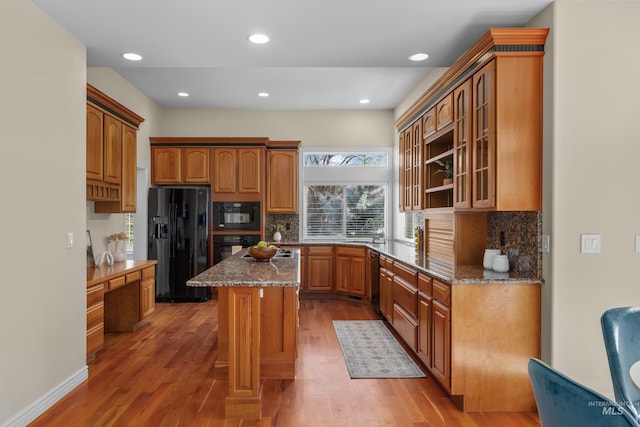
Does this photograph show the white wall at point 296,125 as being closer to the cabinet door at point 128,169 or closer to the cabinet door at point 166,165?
the cabinet door at point 166,165

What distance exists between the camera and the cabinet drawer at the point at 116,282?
3.74 meters

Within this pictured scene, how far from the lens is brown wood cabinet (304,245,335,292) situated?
6094 millimetres

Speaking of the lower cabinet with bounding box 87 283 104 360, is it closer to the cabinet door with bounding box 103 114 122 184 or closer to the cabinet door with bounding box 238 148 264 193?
the cabinet door with bounding box 103 114 122 184

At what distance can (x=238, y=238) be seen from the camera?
604 centimetres

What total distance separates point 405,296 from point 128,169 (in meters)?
3.35

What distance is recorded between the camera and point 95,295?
3498mm

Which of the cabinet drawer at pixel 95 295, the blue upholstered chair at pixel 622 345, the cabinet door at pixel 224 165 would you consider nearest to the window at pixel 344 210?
the cabinet door at pixel 224 165

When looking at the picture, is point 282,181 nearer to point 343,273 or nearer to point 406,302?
point 343,273

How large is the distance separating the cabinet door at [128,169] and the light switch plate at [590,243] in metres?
4.25

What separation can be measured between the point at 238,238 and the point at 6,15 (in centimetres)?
408

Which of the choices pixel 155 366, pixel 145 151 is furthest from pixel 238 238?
pixel 155 366

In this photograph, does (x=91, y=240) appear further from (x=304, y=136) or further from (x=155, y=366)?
(x=304, y=136)

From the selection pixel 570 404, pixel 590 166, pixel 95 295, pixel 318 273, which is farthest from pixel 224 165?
pixel 570 404

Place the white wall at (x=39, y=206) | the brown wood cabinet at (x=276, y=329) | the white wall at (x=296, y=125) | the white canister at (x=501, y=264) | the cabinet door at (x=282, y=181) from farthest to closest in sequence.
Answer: the white wall at (x=296, y=125), the cabinet door at (x=282, y=181), the brown wood cabinet at (x=276, y=329), the white canister at (x=501, y=264), the white wall at (x=39, y=206)
